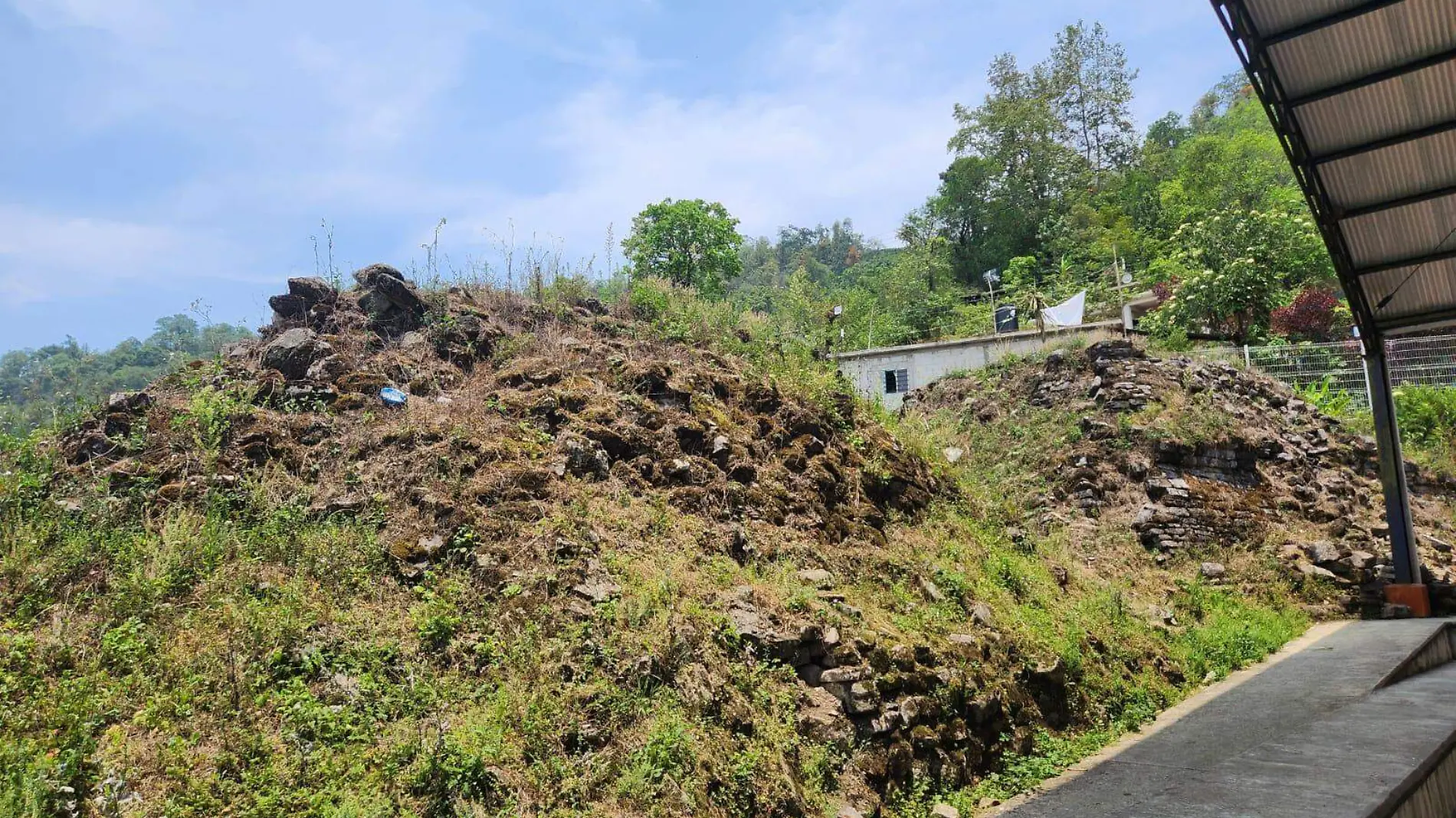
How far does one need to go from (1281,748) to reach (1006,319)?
1843cm

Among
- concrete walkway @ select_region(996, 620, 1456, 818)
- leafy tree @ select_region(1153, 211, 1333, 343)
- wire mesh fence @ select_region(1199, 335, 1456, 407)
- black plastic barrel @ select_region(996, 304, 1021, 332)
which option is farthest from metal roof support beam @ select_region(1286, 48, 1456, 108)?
leafy tree @ select_region(1153, 211, 1333, 343)

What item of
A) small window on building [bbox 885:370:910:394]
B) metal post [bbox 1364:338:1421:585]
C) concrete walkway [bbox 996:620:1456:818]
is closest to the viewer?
concrete walkway [bbox 996:620:1456:818]

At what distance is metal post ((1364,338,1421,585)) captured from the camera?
1101 cm

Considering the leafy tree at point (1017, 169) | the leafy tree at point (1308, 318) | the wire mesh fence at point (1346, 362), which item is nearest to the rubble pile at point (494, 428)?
the wire mesh fence at point (1346, 362)

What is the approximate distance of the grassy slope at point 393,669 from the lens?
398 cm

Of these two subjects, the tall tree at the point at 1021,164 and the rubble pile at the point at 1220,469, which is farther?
the tall tree at the point at 1021,164

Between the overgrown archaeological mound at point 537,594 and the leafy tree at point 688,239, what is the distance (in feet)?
51.6

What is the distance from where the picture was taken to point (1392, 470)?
11.1 metres

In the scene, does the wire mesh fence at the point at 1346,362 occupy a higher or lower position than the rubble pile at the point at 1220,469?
higher

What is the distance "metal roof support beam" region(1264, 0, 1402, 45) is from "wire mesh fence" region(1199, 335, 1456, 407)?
10467mm

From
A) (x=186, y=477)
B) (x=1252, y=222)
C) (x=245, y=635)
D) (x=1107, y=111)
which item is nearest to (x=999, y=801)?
(x=245, y=635)

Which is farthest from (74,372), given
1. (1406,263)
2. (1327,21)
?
(1406,263)

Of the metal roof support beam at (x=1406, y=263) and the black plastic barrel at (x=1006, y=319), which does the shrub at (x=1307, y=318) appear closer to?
the black plastic barrel at (x=1006, y=319)

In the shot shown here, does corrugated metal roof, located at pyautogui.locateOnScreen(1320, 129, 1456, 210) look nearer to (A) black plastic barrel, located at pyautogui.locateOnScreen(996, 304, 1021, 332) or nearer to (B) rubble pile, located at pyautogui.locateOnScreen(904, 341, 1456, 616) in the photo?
(B) rubble pile, located at pyautogui.locateOnScreen(904, 341, 1456, 616)
